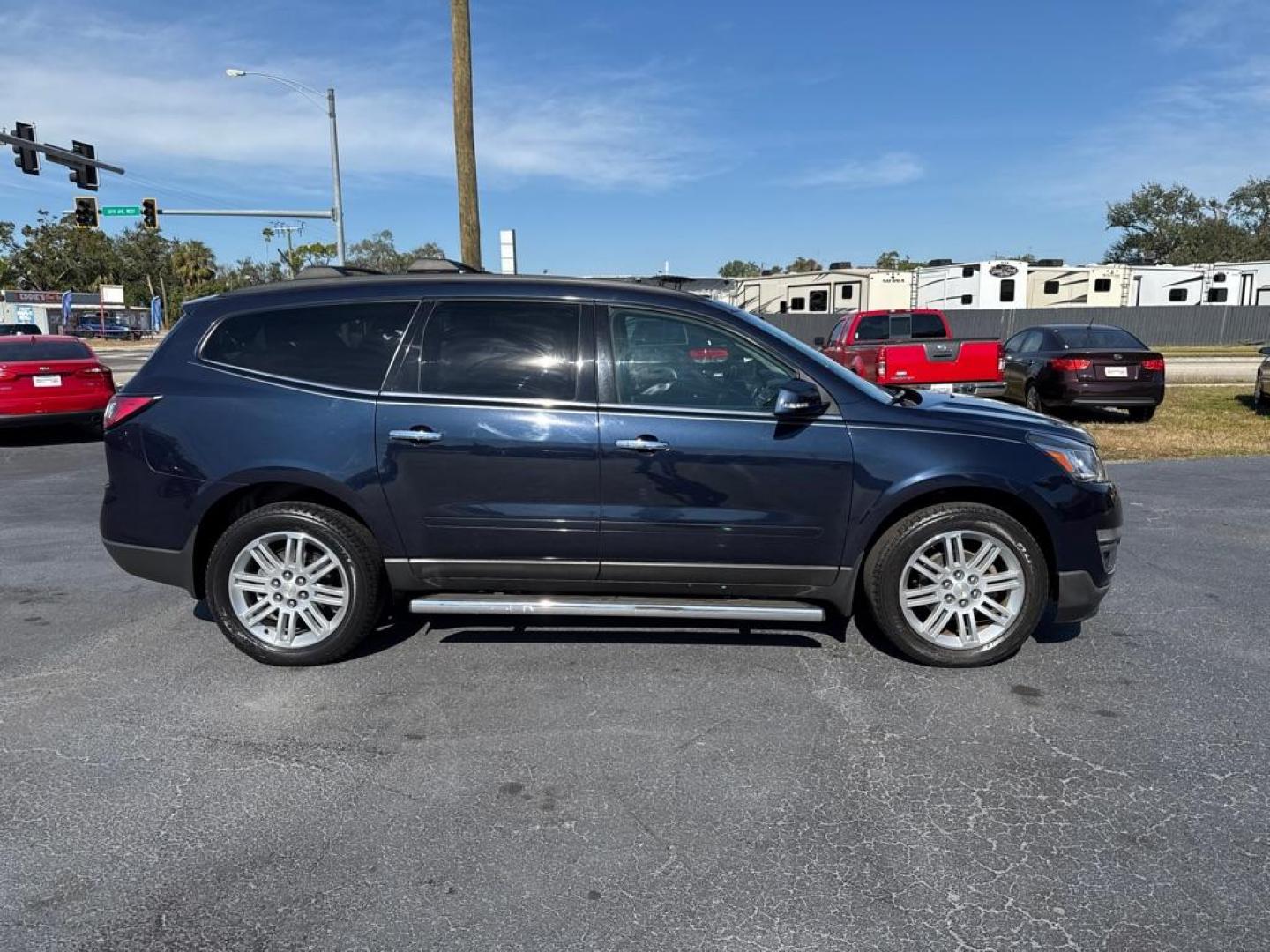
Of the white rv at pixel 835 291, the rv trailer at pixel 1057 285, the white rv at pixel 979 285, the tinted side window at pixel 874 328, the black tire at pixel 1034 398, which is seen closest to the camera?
the black tire at pixel 1034 398

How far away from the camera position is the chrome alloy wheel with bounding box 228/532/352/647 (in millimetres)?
4035

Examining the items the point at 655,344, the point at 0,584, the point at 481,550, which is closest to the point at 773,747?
the point at 481,550

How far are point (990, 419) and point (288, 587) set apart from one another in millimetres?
3425

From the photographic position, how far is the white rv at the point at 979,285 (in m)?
32.0

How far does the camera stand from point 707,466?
3.85 metres

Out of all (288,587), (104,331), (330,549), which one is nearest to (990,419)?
(330,549)

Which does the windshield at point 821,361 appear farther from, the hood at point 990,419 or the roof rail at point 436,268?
the roof rail at point 436,268

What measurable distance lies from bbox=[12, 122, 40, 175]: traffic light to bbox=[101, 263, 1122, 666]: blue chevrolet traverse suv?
2391cm

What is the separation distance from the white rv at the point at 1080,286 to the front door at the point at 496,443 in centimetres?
3384

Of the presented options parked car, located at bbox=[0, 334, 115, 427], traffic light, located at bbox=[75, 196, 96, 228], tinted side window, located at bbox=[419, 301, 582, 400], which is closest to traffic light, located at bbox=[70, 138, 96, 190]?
traffic light, located at bbox=[75, 196, 96, 228]

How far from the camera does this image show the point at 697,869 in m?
2.60

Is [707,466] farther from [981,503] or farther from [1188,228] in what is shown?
[1188,228]

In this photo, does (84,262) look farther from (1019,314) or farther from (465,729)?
(465,729)

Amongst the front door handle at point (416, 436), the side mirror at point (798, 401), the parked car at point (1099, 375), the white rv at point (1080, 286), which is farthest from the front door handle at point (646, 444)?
the white rv at point (1080, 286)
